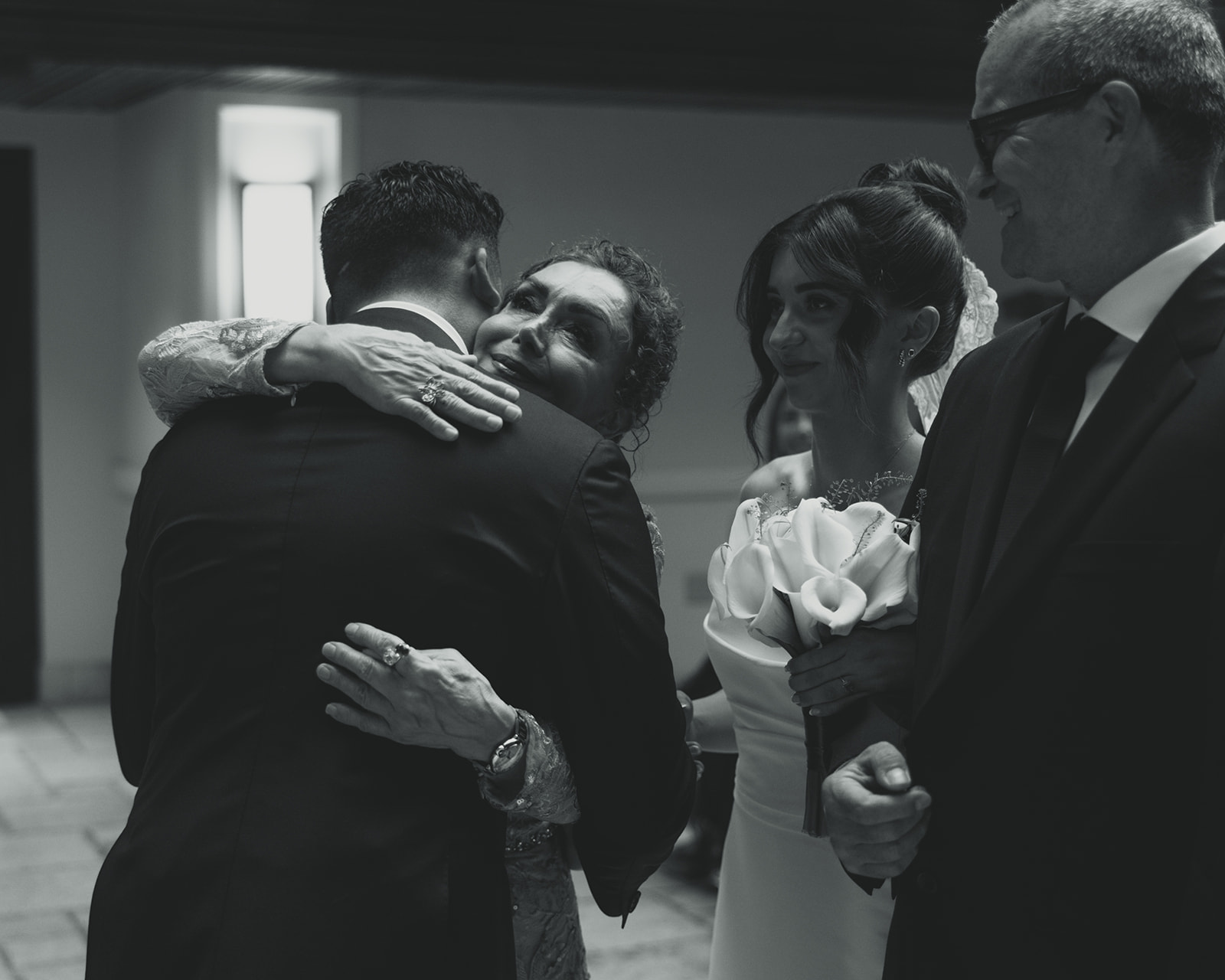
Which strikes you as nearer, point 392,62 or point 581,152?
point 392,62

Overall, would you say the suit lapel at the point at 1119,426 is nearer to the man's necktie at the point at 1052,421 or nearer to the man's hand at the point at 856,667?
the man's necktie at the point at 1052,421

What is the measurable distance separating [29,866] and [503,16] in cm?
378

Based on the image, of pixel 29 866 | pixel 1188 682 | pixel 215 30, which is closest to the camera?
pixel 1188 682

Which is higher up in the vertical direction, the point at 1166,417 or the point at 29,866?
the point at 1166,417

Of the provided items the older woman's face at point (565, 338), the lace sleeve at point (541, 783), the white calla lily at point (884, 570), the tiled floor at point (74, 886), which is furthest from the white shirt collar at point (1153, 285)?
the tiled floor at point (74, 886)

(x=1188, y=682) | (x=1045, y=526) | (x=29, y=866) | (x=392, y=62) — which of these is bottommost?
(x=29, y=866)

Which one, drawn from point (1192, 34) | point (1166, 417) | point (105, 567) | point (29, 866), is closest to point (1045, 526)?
point (1166, 417)

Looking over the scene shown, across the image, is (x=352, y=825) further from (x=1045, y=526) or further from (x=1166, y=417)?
(x=1166, y=417)

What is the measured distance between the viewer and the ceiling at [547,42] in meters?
5.14

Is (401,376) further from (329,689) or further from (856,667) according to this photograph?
(856,667)

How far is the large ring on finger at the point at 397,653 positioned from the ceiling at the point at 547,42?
3.97 meters

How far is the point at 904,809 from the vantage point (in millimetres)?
1713

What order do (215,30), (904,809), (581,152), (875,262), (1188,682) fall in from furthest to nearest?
1. (581,152)
2. (215,30)
3. (875,262)
4. (904,809)
5. (1188,682)

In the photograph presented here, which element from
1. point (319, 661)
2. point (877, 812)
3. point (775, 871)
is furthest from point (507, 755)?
point (775, 871)
